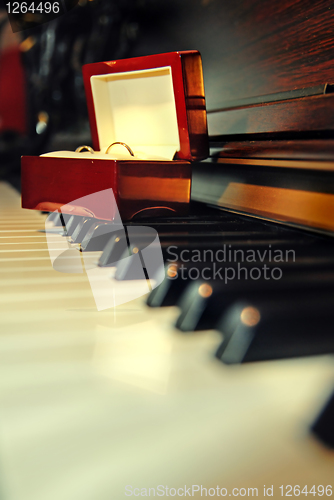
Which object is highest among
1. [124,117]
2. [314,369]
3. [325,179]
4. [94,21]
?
[94,21]

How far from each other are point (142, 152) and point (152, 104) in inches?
5.0

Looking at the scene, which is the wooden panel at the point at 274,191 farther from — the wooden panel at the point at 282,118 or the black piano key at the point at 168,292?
the black piano key at the point at 168,292

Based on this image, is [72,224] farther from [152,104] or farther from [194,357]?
[194,357]

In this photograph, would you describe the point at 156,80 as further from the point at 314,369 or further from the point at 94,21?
the point at 94,21

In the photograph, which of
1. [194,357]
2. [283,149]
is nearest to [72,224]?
[283,149]

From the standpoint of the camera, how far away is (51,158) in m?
0.90

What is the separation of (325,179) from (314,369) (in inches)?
15.9

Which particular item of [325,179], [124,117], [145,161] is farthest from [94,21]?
[325,179]

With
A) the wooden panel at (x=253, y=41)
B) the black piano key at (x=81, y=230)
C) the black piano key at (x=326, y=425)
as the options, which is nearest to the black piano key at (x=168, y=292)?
the black piano key at (x=326, y=425)

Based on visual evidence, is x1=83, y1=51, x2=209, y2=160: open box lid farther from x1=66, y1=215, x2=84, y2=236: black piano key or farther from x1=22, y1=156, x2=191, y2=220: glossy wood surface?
x1=66, y1=215, x2=84, y2=236: black piano key

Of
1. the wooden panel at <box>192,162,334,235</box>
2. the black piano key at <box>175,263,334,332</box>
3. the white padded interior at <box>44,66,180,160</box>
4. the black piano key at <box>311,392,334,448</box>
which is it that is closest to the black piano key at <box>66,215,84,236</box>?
the white padded interior at <box>44,66,180,160</box>

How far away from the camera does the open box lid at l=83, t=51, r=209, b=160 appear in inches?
33.5

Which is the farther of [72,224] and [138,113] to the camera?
[138,113]

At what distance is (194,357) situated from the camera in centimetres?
38
